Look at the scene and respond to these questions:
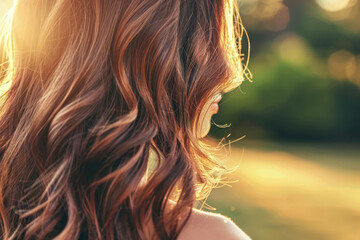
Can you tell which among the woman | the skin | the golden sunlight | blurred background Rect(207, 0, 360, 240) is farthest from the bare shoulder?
the golden sunlight

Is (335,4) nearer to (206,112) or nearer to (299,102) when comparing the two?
(299,102)

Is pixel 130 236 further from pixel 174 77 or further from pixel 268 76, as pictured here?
pixel 268 76

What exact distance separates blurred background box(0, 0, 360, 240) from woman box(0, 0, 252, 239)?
1108cm

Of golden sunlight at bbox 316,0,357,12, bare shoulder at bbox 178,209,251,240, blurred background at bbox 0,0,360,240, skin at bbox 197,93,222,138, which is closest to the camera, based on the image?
bare shoulder at bbox 178,209,251,240

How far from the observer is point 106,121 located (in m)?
1.63

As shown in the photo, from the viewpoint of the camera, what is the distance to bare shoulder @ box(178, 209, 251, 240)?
1.54m

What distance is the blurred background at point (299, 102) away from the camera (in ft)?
51.4

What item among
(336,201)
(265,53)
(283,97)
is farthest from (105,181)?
(265,53)

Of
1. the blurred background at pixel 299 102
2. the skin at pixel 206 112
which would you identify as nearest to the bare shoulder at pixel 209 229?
the skin at pixel 206 112

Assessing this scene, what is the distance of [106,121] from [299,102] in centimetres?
2407

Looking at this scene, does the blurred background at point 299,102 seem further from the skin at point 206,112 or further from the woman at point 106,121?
the woman at point 106,121

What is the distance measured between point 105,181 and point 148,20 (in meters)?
0.49

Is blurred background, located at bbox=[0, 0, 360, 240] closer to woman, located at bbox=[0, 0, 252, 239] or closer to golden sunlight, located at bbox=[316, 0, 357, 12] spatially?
golden sunlight, located at bbox=[316, 0, 357, 12]

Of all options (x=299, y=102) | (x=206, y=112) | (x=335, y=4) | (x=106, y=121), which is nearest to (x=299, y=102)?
(x=299, y=102)
